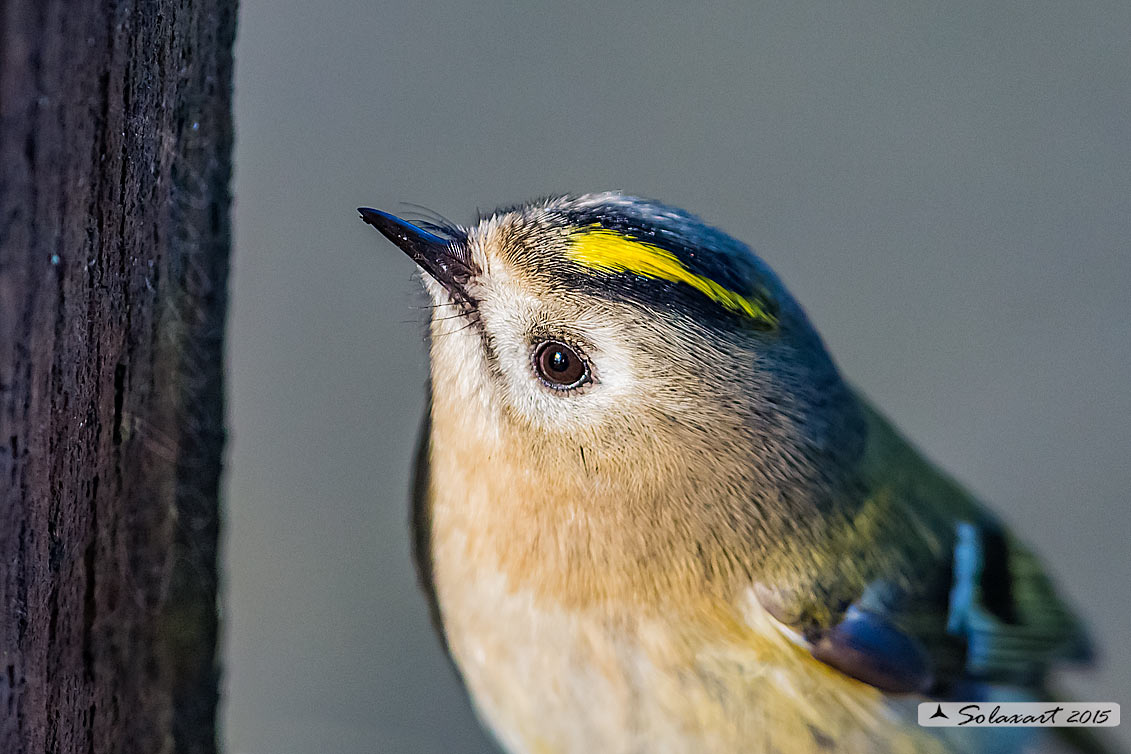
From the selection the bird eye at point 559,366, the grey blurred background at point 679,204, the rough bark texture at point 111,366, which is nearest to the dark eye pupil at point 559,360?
the bird eye at point 559,366

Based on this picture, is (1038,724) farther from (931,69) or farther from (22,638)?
(22,638)

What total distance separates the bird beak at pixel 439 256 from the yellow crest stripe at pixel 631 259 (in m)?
0.11

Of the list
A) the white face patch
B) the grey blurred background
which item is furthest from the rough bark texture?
the white face patch

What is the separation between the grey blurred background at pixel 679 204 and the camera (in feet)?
2.35

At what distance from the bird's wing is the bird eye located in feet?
0.75

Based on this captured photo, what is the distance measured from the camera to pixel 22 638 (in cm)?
48

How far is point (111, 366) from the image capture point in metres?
0.54

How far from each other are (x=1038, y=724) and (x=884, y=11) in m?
0.67

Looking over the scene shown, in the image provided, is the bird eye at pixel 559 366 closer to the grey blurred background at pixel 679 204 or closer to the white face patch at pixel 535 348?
the white face patch at pixel 535 348

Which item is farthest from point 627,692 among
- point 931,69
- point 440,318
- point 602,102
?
point 931,69

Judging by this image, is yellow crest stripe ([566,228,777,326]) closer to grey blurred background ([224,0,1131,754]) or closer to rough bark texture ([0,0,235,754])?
grey blurred background ([224,0,1131,754])

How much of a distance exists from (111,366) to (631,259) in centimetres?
35

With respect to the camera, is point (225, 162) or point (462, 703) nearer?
point (225, 162)

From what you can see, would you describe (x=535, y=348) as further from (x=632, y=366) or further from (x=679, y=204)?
(x=679, y=204)
